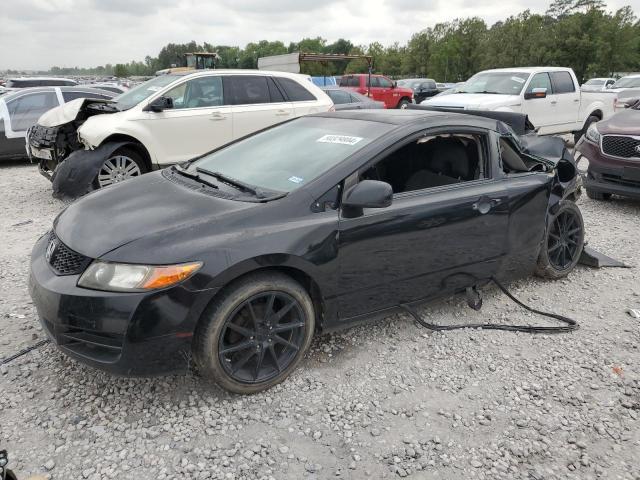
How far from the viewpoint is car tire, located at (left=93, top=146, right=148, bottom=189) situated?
6781mm

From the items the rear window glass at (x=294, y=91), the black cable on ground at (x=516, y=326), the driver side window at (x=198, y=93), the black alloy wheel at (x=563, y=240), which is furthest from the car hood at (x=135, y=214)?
the rear window glass at (x=294, y=91)

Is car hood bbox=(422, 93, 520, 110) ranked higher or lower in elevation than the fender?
higher

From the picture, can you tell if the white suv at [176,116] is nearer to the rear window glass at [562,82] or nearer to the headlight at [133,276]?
the headlight at [133,276]

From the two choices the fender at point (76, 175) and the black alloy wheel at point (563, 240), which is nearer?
the black alloy wheel at point (563, 240)

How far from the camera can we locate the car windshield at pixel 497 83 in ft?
34.5

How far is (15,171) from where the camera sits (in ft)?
31.6

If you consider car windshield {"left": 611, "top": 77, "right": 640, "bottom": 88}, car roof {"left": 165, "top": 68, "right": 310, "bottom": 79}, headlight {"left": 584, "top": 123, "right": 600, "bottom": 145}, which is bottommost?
headlight {"left": 584, "top": 123, "right": 600, "bottom": 145}

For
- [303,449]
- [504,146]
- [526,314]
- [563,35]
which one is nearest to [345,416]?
[303,449]

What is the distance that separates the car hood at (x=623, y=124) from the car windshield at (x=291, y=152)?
5029 mm

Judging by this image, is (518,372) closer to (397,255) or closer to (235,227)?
(397,255)

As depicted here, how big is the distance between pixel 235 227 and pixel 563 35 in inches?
1697

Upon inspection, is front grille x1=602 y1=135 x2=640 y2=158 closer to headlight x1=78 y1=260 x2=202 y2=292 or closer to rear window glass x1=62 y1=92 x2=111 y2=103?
headlight x1=78 y1=260 x2=202 y2=292

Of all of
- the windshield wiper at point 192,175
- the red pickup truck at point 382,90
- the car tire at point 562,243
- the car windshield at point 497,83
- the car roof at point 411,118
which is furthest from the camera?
the red pickup truck at point 382,90

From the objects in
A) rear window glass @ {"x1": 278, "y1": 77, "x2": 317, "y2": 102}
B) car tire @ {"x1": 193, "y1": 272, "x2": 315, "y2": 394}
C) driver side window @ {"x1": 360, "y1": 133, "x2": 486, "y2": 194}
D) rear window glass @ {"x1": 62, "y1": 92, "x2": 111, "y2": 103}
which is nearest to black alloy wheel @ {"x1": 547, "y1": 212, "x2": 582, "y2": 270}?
driver side window @ {"x1": 360, "y1": 133, "x2": 486, "y2": 194}
